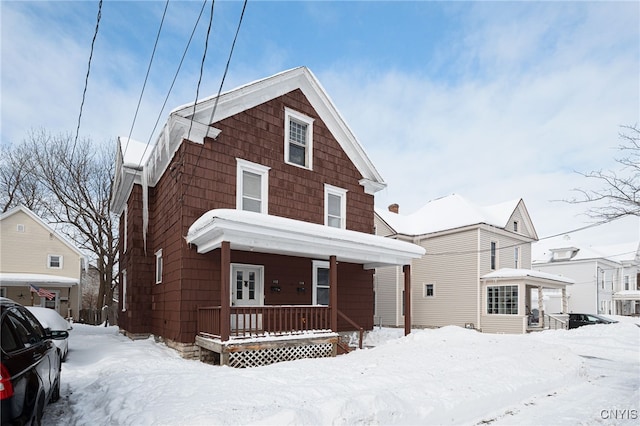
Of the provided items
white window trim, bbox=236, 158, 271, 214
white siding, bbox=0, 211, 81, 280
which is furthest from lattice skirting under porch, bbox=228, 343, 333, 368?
white siding, bbox=0, 211, 81, 280

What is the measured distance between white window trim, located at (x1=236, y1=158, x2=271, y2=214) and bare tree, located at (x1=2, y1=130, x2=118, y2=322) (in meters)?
15.6

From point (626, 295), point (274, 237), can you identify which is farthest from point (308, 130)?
point (626, 295)

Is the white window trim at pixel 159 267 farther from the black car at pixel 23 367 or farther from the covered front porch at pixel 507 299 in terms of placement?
the covered front porch at pixel 507 299

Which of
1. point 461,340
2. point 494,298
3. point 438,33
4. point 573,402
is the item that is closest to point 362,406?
point 573,402

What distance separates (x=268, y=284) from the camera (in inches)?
499

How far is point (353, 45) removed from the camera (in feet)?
29.8

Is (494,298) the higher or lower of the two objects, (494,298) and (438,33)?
the lower

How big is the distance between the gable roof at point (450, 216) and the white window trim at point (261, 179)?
13364 millimetres

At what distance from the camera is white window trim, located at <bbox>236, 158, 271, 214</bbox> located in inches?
486

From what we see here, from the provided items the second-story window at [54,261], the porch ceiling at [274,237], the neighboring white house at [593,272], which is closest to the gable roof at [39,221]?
the second-story window at [54,261]

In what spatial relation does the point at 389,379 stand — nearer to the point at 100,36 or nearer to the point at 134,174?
the point at 100,36

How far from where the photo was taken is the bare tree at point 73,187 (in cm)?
2402

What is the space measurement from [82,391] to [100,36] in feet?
19.4

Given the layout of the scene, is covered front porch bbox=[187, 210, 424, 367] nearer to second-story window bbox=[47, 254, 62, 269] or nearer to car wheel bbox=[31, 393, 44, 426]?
→ car wheel bbox=[31, 393, 44, 426]
